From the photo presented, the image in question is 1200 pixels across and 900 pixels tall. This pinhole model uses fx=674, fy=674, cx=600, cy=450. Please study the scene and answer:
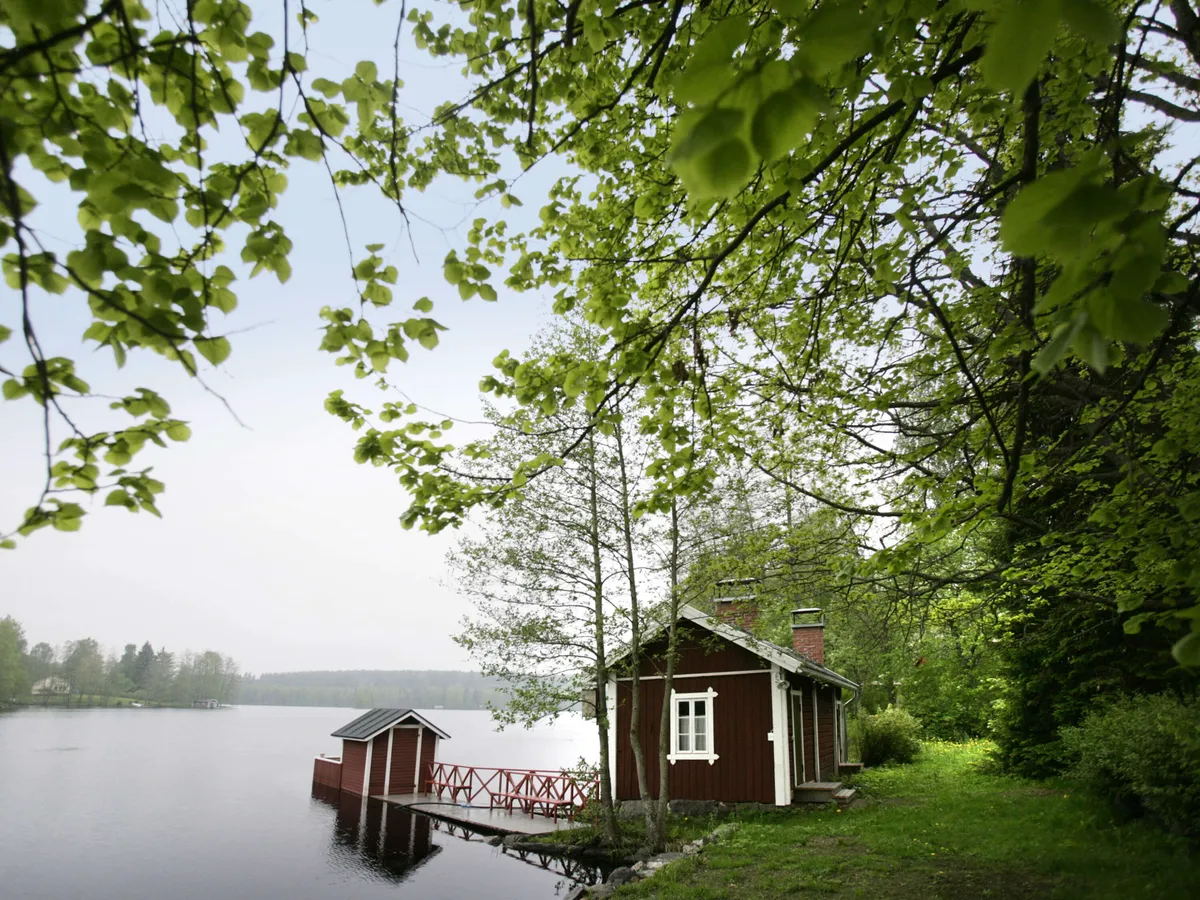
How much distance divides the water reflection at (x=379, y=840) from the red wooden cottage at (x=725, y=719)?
17.8ft

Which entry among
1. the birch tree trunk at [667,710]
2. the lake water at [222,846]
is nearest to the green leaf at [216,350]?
the birch tree trunk at [667,710]

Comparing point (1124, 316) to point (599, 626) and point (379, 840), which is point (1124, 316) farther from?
point (379, 840)

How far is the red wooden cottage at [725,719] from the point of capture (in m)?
13.8

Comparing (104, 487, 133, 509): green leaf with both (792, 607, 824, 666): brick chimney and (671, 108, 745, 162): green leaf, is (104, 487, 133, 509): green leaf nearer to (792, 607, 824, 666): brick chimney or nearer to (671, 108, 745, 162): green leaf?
(671, 108, 745, 162): green leaf

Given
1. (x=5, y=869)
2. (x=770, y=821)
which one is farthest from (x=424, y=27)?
(x=5, y=869)

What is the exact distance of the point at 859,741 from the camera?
1920cm

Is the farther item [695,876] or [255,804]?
[255,804]

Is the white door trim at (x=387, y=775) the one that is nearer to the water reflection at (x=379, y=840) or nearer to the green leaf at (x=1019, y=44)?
the water reflection at (x=379, y=840)

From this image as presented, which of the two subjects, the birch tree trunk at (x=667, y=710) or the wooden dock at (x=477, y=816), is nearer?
the birch tree trunk at (x=667, y=710)

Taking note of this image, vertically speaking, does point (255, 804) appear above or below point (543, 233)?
below

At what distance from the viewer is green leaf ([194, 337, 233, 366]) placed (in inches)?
78.1

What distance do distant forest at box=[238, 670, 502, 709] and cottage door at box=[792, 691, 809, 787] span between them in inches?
5301

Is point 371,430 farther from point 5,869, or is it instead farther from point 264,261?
point 5,869

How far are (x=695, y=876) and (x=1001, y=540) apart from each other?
786 centimetres
